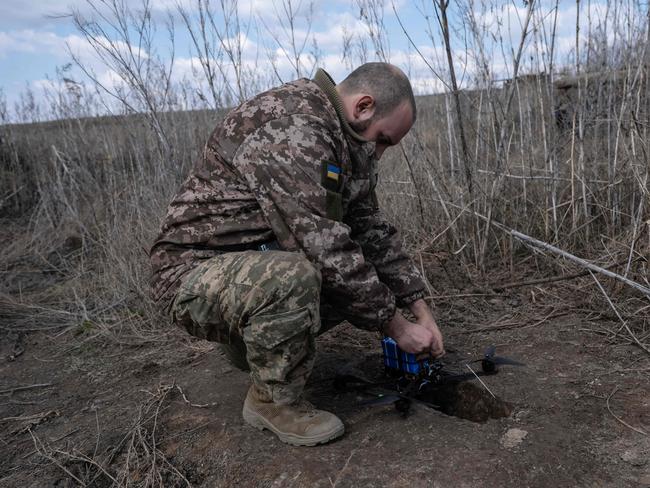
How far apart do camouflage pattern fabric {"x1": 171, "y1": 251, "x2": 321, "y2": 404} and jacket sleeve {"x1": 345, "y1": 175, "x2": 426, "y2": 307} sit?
50 centimetres

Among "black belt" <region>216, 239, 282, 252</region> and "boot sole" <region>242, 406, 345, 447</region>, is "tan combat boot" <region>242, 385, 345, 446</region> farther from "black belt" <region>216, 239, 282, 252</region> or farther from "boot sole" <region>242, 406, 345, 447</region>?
"black belt" <region>216, 239, 282, 252</region>

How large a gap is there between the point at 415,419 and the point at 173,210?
1105 mm

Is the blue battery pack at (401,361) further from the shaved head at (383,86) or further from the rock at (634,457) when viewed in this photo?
the shaved head at (383,86)

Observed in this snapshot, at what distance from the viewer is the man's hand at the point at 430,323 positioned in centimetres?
183

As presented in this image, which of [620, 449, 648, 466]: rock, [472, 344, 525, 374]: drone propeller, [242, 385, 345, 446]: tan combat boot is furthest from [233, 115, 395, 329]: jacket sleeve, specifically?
[620, 449, 648, 466]: rock

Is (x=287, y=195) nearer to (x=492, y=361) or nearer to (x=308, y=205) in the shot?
(x=308, y=205)

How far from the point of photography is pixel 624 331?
2455 millimetres

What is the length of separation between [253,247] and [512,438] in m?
1.04

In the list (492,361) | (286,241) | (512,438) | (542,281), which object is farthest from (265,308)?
(542,281)

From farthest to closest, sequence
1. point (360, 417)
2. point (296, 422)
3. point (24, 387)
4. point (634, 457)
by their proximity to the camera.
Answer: point (24, 387)
point (360, 417)
point (296, 422)
point (634, 457)

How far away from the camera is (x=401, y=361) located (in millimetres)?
2146

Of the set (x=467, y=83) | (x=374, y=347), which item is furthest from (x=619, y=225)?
(x=374, y=347)

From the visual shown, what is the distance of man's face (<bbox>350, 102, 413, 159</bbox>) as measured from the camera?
1863 millimetres

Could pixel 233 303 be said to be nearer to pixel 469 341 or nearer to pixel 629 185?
pixel 469 341
